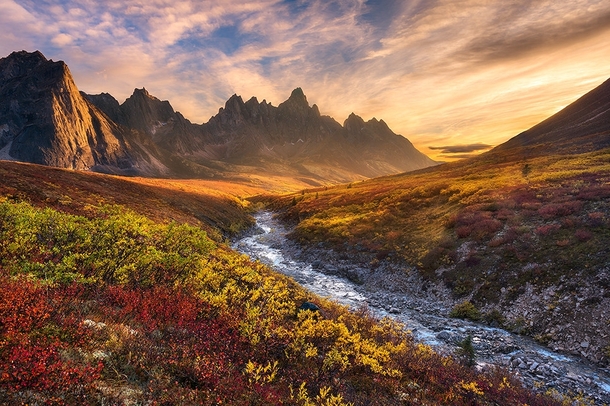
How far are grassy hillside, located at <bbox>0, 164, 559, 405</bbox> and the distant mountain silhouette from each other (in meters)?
75.9

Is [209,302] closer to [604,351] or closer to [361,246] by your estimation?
[604,351]

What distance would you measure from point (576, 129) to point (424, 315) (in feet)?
310

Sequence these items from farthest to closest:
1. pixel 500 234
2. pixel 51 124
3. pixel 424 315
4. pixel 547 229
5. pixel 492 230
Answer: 1. pixel 51 124
2. pixel 492 230
3. pixel 500 234
4. pixel 547 229
5. pixel 424 315

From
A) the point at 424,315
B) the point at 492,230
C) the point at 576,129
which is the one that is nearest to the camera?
the point at 424,315

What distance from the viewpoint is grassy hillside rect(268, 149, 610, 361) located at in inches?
797

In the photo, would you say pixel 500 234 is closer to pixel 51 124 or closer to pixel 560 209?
pixel 560 209

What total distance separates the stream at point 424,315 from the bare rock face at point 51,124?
190 meters

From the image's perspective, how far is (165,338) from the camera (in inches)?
320

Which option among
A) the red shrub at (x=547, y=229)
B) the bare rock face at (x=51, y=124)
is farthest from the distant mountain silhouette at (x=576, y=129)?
the bare rock face at (x=51, y=124)

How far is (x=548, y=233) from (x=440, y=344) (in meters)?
14.9

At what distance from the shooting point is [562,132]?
8575 centimetres

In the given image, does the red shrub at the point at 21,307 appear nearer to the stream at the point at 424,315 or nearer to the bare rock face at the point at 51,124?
the stream at the point at 424,315

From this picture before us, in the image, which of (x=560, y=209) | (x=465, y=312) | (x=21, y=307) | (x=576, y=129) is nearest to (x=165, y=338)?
(x=21, y=307)

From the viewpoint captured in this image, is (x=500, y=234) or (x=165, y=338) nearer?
(x=165, y=338)
